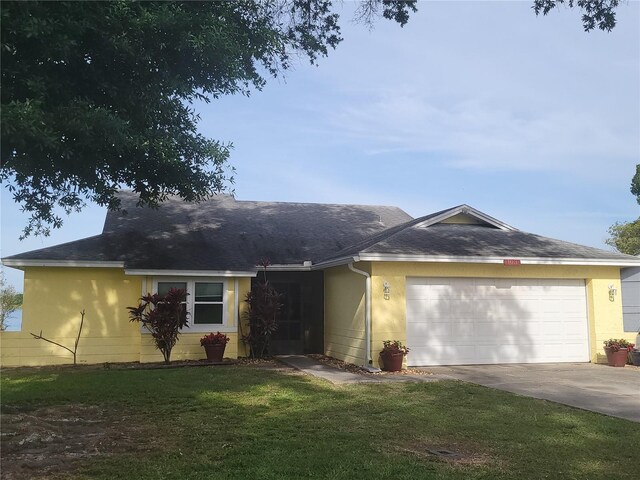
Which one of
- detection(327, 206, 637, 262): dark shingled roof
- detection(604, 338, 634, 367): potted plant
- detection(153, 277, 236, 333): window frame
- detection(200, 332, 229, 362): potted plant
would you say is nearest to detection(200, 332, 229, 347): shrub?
detection(200, 332, 229, 362): potted plant

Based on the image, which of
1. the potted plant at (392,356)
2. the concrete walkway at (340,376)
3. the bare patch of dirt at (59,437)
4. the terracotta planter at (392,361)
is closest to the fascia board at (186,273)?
the concrete walkway at (340,376)

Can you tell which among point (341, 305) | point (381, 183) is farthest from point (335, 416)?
point (381, 183)

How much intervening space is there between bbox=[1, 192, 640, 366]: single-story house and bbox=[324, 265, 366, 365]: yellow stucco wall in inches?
2.1

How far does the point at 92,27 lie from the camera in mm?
6680

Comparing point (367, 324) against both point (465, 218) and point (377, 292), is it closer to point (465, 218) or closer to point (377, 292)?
point (377, 292)

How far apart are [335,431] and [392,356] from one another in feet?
18.5

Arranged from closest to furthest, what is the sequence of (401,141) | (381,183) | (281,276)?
(281,276) < (401,141) < (381,183)

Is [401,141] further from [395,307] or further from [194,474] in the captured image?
[194,474]

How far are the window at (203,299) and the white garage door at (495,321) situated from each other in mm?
5429

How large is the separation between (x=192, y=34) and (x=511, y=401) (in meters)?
7.53

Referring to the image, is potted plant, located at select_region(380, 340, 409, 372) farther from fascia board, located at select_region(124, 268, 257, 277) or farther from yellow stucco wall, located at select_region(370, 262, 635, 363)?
fascia board, located at select_region(124, 268, 257, 277)

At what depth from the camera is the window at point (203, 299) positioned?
48.8 ft

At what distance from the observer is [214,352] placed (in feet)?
46.7

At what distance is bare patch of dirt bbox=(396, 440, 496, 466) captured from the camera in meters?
5.61
